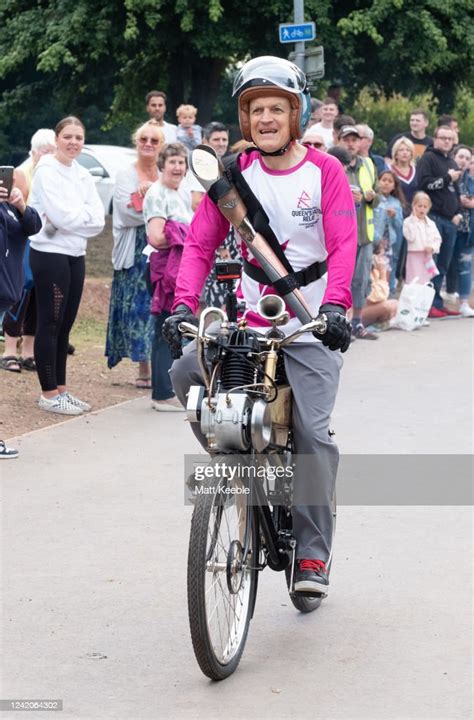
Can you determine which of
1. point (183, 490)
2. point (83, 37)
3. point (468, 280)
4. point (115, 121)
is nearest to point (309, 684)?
point (183, 490)

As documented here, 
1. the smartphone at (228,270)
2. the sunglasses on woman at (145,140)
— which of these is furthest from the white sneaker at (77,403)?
the smartphone at (228,270)

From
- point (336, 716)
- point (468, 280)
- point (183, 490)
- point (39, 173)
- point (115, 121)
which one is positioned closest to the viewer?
point (336, 716)

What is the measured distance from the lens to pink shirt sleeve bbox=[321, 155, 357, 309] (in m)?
5.20

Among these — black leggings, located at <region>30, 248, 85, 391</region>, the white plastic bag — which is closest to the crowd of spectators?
black leggings, located at <region>30, 248, 85, 391</region>

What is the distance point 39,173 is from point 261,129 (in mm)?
4973

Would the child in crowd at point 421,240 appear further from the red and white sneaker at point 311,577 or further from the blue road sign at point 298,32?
the red and white sneaker at point 311,577

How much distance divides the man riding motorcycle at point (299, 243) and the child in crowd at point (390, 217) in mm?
9775

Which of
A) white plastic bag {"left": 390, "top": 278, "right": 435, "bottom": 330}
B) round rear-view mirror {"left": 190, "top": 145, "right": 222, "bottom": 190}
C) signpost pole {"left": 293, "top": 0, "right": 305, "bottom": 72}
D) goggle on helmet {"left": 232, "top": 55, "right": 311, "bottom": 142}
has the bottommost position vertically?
white plastic bag {"left": 390, "top": 278, "right": 435, "bottom": 330}

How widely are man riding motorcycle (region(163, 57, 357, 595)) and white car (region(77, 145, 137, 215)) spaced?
53.7ft

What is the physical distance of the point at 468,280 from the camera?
16.8 metres

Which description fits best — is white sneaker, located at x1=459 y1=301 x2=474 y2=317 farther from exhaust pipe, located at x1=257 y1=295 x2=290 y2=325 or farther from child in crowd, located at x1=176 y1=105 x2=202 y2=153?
exhaust pipe, located at x1=257 y1=295 x2=290 y2=325

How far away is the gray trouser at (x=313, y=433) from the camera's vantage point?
5.25 metres

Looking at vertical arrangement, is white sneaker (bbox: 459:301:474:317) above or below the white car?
below

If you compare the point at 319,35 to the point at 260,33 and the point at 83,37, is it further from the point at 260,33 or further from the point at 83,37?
the point at 83,37
